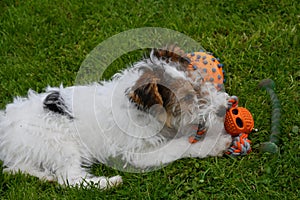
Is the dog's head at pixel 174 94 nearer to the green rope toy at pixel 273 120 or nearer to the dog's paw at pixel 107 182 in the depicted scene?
the green rope toy at pixel 273 120

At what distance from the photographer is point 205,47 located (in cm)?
562

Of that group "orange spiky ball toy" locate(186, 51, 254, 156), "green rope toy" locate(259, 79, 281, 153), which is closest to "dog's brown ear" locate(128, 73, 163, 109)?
"orange spiky ball toy" locate(186, 51, 254, 156)

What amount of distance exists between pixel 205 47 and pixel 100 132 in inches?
81.9

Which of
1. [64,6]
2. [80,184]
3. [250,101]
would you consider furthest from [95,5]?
[80,184]

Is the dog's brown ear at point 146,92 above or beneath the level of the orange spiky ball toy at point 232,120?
above

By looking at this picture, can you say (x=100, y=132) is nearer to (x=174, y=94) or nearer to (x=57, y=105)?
(x=57, y=105)

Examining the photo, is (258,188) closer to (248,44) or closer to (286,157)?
(286,157)

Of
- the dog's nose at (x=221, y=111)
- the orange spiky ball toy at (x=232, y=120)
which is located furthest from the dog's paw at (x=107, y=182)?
the dog's nose at (x=221, y=111)

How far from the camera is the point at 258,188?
388 cm

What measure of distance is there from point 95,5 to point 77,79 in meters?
1.73

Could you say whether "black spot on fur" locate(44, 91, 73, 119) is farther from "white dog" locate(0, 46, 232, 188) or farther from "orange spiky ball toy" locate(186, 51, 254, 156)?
"orange spiky ball toy" locate(186, 51, 254, 156)

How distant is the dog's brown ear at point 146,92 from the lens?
367 cm

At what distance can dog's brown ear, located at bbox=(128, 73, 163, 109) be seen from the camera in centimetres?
367

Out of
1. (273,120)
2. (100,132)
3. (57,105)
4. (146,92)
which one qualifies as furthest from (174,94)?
(273,120)
